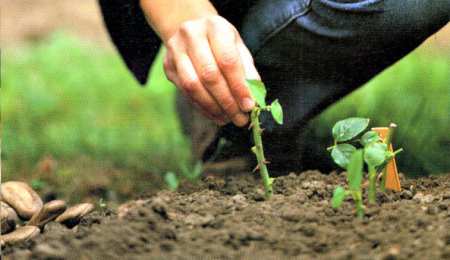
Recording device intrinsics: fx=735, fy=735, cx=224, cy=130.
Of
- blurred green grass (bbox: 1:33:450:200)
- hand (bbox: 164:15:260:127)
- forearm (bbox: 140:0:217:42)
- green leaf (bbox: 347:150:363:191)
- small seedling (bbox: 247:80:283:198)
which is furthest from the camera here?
blurred green grass (bbox: 1:33:450:200)

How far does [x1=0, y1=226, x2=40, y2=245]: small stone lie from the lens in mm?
1244

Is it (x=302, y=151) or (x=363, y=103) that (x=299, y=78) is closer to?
(x=302, y=151)

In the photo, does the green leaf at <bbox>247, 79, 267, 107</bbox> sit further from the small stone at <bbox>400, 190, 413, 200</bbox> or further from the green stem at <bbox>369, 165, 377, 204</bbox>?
the small stone at <bbox>400, 190, 413, 200</bbox>

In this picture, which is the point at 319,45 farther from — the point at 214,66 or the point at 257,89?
the point at 257,89

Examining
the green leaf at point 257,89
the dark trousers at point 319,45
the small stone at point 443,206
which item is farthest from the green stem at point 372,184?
the dark trousers at point 319,45

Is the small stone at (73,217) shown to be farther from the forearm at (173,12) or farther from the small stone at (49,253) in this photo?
the forearm at (173,12)

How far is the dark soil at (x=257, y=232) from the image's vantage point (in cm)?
103

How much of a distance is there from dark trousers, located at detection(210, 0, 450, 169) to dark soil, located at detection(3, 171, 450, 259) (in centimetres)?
59

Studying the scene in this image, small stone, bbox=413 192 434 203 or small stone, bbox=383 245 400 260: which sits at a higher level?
small stone, bbox=383 245 400 260

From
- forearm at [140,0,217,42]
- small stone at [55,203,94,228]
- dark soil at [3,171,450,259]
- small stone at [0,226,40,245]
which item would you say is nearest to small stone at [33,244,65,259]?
dark soil at [3,171,450,259]

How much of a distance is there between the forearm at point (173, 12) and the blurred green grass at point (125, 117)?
26.0 inches

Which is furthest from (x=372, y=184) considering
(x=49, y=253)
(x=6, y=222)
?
(x=6, y=222)

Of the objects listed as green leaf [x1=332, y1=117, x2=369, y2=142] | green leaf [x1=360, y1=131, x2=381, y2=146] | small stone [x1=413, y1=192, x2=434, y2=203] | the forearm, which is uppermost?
the forearm

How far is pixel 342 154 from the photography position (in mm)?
1283
